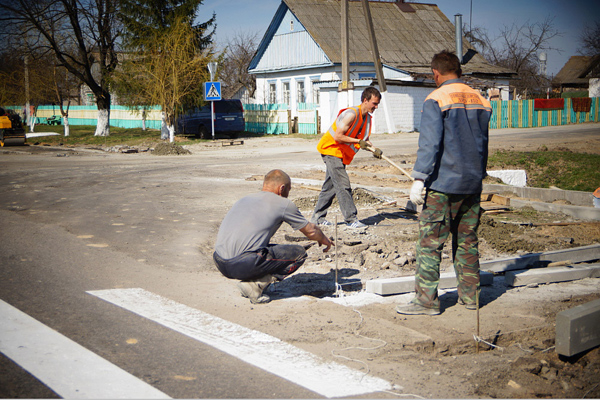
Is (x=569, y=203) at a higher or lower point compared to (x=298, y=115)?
lower

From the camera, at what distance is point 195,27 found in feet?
100

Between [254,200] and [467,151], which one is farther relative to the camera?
[254,200]

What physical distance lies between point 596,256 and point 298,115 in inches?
1077

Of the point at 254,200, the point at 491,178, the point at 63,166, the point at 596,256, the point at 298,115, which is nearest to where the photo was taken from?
the point at 254,200

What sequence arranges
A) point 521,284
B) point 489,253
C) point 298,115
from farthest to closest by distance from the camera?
point 298,115 → point 489,253 → point 521,284

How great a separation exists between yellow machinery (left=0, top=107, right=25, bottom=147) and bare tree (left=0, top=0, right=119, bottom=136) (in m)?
5.09

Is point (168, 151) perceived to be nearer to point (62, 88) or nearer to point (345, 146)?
point (345, 146)

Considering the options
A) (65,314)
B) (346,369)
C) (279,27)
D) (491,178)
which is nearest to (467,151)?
(346,369)

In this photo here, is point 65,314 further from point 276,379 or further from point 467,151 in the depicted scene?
point 467,151

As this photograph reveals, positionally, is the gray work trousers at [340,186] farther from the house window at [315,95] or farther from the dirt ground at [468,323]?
the house window at [315,95]

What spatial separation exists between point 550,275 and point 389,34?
112 feet

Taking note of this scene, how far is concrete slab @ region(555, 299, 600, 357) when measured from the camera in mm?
3719

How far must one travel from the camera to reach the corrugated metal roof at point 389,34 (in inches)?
1382

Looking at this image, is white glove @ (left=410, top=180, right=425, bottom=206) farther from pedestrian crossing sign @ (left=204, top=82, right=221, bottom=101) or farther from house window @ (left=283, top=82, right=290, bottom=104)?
house window @ (left=283, top=82, right=290, bottom=104)
